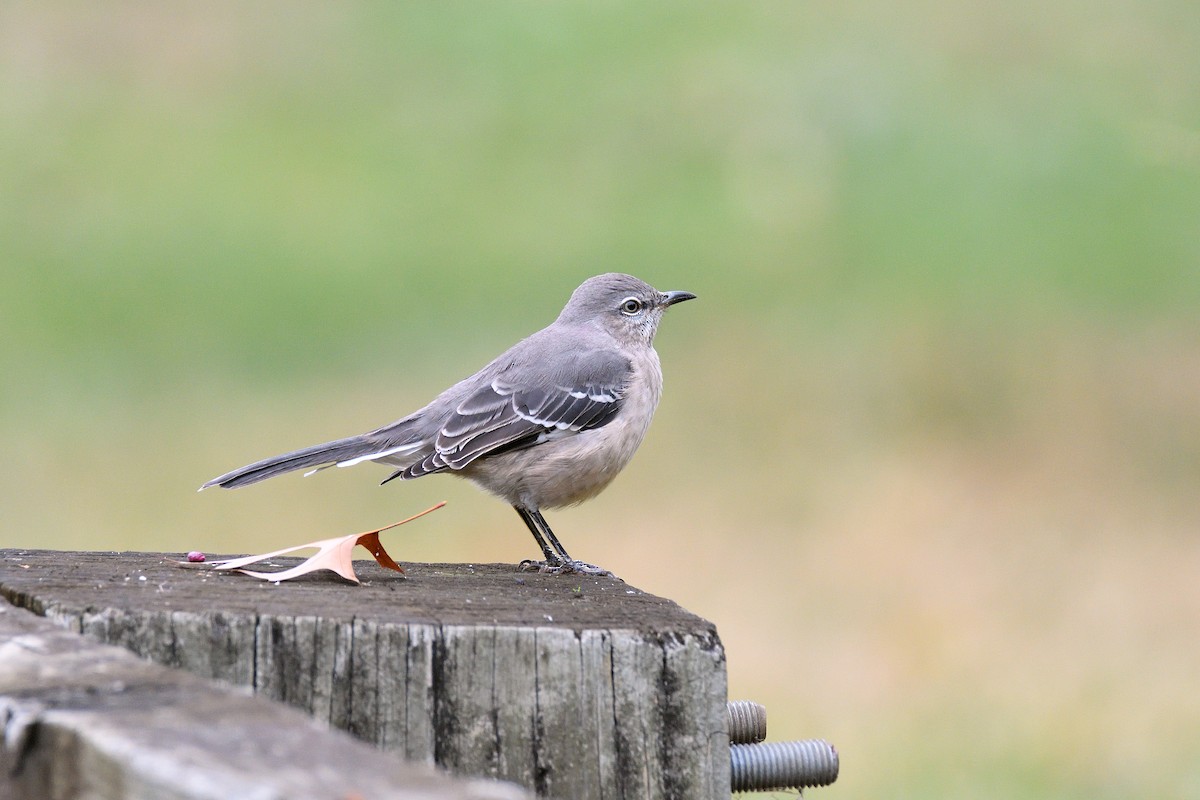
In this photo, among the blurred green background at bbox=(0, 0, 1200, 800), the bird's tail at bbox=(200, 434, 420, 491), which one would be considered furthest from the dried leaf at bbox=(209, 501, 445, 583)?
the blurred green background at bbox=(0, 0, 1200, 800)

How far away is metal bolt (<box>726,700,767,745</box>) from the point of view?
3076 millimetres

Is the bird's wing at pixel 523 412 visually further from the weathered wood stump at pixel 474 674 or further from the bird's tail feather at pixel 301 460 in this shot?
the weathered wood stump at pixel 474 674

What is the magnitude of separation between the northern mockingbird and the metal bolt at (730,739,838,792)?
6.78ft

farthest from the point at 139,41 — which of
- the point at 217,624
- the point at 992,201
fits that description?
the point at 217,624

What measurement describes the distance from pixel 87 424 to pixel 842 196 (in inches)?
272

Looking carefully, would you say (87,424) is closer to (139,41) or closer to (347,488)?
(347,488)

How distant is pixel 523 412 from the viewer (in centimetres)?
534

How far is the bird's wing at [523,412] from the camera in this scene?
5191 millimetres

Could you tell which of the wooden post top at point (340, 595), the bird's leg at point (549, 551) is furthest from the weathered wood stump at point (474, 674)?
the bird's leg at point (549, 551)

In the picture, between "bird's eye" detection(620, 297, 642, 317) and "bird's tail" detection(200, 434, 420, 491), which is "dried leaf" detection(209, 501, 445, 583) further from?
"bird's eye" detection(620, 297, 642, 317)

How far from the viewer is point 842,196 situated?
12.8 meters

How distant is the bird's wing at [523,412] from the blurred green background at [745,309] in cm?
255

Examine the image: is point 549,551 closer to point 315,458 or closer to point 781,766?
point 315,458

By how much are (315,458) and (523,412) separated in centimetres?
80
